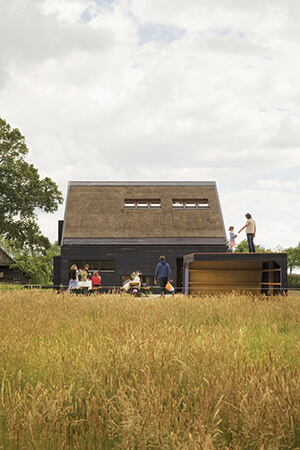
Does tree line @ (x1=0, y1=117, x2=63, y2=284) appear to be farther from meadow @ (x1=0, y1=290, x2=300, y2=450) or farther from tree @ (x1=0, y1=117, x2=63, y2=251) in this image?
meadow @ (x1=0, y1=290, x2=300, y2=450)

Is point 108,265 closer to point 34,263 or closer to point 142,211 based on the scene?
point 142,211

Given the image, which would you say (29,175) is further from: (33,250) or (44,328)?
(44,328)

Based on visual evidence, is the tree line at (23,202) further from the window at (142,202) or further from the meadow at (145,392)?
the meadow at (145,392)

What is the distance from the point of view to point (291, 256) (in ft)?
230

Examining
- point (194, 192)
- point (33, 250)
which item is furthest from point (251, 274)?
point (33, 250)

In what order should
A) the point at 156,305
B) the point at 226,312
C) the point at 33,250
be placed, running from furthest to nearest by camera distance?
the point at 33,250, the point at 156,305, the point at 226,312

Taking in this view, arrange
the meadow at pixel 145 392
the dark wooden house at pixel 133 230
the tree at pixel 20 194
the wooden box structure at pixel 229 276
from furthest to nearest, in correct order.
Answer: the tree at pixel 20 194, the dark wooden house at pixel 133 230, the wooden box structure at pixel 229 276, the meadow at pixel 145 392

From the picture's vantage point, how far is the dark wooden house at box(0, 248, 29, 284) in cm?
4078

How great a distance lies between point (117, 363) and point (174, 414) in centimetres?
127

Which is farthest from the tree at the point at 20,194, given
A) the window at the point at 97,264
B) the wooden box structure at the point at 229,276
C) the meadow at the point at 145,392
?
the meadow at the point at 145,392

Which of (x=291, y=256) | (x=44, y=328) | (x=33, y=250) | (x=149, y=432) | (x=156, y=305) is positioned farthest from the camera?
(x=291, y=256)

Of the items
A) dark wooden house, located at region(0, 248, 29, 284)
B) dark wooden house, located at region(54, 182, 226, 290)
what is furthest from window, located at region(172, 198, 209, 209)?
dark wooden house, located at region(0, 248, 29, 284)

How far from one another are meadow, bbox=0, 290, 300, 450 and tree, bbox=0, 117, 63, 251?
29959 mm

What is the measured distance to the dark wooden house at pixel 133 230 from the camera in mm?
28719
